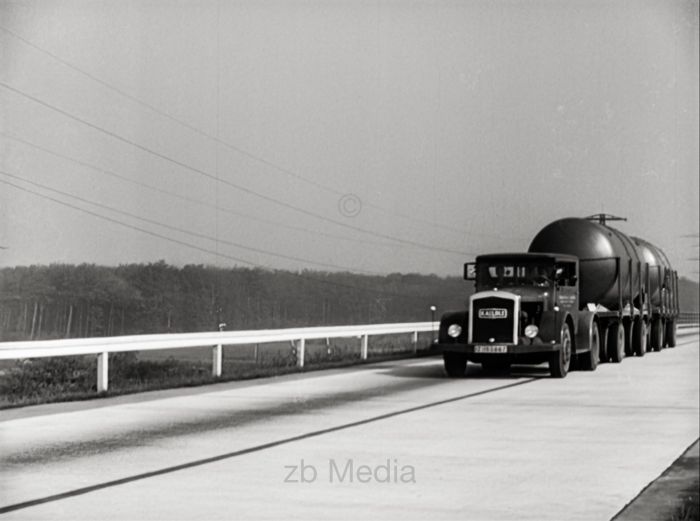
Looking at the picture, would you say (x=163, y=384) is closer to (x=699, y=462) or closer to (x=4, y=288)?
(x=699, y=462)

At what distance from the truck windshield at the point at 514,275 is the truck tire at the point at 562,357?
1.02 metres

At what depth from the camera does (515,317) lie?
847 inches

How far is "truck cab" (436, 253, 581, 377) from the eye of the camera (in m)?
21.5

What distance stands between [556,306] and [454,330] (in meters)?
2.11

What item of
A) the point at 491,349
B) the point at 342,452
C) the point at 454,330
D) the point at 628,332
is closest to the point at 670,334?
the point at 628,332

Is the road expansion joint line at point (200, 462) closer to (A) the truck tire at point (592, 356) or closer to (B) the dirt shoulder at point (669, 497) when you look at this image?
(B) the dirt shoulder at point (669, 497)

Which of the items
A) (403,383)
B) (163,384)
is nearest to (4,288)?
(163,384)

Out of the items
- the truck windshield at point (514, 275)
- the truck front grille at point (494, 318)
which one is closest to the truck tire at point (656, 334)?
the truck windshield at point (514, 275)

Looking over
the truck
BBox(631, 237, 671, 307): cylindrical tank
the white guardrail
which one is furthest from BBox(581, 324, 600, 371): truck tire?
BBox(631, 237, 671, 307): cylindrical tank

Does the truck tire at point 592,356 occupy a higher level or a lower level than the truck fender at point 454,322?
lower

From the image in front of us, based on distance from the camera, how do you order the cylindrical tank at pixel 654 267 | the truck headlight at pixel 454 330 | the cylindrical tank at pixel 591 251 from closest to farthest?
the truck headlight at pixel 454 330, the cylindrical tank at pixel 591 251, the cylindrical tank at pixel 654 267

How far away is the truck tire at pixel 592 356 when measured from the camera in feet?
78.5

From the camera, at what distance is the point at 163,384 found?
59.6 feet

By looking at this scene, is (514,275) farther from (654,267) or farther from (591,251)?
(654,267)
